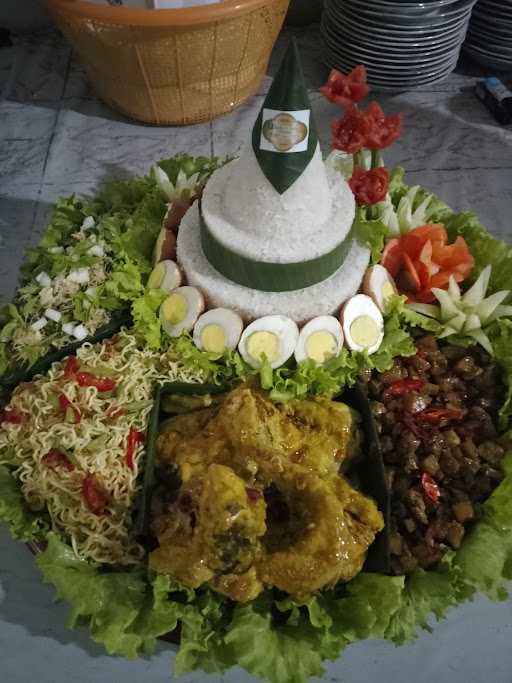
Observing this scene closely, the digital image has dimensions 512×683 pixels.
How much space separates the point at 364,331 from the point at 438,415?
1.79 feet

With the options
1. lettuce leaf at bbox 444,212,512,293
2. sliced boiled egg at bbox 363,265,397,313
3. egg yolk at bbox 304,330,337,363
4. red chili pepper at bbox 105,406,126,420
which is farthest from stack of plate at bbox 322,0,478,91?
red chili pepper at bbox 105,406,126,420

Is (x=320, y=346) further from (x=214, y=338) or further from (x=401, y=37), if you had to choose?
(x=401, y=37)

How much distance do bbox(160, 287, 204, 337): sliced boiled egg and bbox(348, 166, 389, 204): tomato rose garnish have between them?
38.5 inches

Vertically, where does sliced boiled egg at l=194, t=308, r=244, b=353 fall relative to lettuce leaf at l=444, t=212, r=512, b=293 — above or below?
below

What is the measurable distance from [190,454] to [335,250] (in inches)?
46.5

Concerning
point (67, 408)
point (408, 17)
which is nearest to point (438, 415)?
point (67, 408)

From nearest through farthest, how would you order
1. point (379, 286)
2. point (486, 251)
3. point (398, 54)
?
point (379, 286) < point (486, 251) < point (398, 54)

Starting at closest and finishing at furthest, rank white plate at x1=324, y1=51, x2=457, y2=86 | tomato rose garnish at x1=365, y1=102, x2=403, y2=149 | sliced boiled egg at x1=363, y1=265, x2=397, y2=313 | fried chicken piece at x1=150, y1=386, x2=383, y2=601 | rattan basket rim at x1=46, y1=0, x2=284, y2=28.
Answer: fried chicken piece at x1=150, y1=386, x2=383, y2=601 < tomato rose garnish at x1=365, y1=102, x2=403, y2=149 < sliced boiled egg at x1=363, y1=265, x2=397, y2=313 < rattan basket rim at x1=46, y1=0, x2=284, y2=28 < white plate at x1=324, y1=51, x2=457, y2=86

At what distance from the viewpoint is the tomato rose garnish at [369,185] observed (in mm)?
3107

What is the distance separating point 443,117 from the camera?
539 centimetres

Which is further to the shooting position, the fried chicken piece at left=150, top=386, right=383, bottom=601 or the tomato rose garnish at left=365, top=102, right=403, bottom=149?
the tomato rose garnish at left=365, top=102, right=403, bottom=149

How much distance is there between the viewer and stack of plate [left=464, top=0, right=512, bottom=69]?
526cm

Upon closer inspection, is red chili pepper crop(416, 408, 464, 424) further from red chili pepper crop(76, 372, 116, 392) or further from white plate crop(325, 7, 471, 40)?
white plate crop(325, 7, 471, 40)

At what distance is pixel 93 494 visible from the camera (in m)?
2.61
